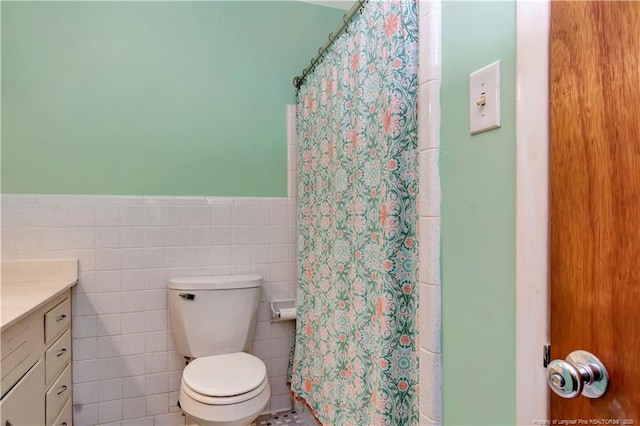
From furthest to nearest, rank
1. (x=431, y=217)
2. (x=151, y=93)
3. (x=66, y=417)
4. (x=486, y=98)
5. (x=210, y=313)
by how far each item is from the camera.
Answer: (x=151, y=93) → (x=210, y=313) → (x=66, y=417) → (x=431, y=217) → (x=486, y=98)

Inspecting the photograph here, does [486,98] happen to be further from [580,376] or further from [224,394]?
[224,394]

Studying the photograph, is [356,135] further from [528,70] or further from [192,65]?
[192,65]

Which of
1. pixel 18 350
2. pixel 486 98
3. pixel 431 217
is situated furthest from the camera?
pixel 18 350

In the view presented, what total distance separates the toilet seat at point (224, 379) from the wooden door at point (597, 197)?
114 centimetres

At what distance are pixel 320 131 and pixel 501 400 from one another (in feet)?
4.11

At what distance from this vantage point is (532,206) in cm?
63

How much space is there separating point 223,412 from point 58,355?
78 centimetres

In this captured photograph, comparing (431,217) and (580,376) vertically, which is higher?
(431,217)

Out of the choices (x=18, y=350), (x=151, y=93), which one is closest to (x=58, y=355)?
(x=18, y=350)

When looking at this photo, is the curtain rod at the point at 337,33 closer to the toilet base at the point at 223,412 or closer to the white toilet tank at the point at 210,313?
the white toilet tank at the point at 210,313

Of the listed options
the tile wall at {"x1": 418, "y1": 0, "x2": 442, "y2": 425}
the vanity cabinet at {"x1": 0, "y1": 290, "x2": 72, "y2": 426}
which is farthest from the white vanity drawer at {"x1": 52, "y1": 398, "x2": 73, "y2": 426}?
the tile wall at {"x1": 418, "y1": 0, "x2": 442, "y2": 425}

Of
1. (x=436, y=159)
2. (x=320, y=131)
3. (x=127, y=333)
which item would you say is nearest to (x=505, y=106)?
(x=436, y=159)

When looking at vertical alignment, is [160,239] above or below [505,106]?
below

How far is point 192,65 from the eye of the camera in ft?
6.48
